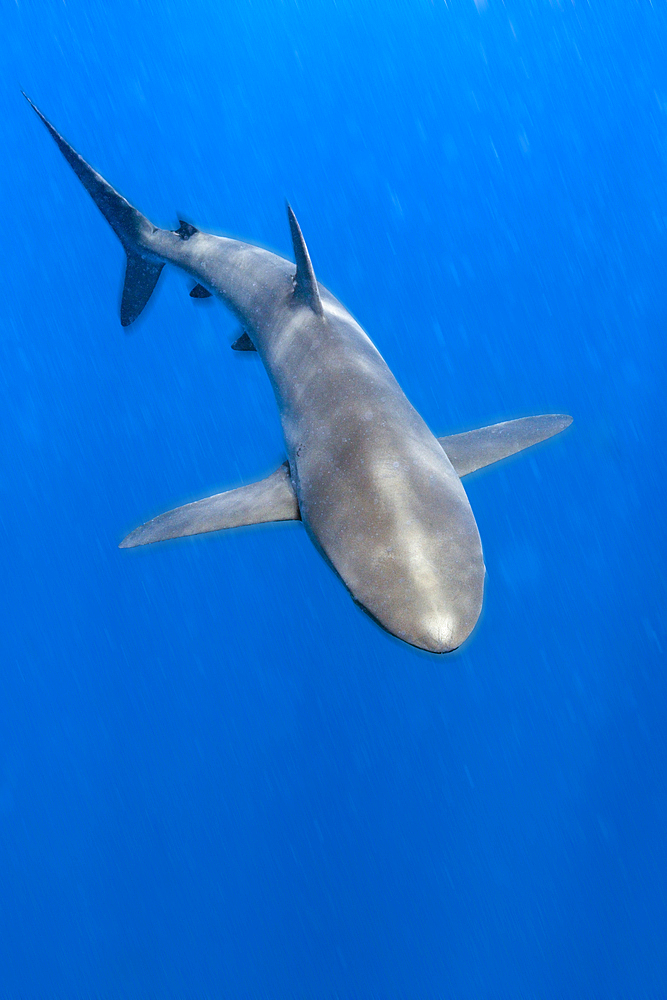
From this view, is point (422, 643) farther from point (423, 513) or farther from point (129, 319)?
point (129, 319)

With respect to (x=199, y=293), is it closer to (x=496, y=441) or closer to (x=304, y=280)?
(x=304, y=280)

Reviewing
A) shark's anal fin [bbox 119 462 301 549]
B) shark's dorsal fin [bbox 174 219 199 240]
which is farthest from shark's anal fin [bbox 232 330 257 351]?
shark's anal fin [bbox 119 462 301 549]

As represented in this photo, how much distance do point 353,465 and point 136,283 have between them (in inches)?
173

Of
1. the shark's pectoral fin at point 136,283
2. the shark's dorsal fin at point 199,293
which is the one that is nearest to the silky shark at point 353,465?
the shark's dorsal fin at point 199,293

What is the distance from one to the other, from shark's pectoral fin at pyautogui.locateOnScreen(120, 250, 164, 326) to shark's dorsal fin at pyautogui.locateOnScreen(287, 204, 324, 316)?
8.60 ft

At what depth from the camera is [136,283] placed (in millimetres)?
6840

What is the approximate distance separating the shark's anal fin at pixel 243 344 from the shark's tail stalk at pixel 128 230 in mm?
1372

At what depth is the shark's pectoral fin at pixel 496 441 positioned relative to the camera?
4.32m

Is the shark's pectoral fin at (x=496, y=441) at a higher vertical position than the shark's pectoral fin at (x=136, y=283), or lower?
lower

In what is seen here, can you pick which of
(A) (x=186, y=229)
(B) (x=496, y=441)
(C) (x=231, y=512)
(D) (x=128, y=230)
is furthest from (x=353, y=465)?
(D) (x=128, y=230)

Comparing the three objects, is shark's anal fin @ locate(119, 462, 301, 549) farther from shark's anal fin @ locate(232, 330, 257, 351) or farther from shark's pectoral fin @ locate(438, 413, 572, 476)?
shark's anal fin @ locate(232, 330, 257, 351)

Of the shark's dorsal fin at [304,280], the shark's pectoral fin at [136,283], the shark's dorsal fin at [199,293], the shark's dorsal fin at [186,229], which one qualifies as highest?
the shark's pectoral fin at [136,283]

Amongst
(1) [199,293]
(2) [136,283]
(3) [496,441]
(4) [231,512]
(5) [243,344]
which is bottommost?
(4) [231,512]

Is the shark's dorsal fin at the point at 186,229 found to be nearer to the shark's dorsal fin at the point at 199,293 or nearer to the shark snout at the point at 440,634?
the shark's dorsal fin at the point at 199,293
